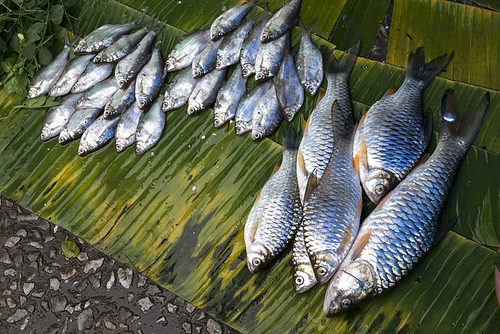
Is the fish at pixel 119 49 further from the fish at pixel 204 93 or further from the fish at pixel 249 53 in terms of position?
the fish at pixel 249 53

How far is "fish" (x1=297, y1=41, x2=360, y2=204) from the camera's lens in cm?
260

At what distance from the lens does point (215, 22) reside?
10.7 feet

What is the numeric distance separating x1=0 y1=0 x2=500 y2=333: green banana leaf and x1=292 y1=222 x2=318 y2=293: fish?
183 mm

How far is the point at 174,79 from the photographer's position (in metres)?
3.26

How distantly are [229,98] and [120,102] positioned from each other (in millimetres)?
1155

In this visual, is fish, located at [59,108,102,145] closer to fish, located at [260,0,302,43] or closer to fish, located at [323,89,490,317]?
fish, located at [260,0,302,43]

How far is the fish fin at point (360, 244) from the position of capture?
7.61ft

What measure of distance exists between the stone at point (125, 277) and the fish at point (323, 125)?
6.49 ft

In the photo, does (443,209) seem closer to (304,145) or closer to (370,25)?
(304,145)

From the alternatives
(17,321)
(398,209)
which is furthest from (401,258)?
(17,321)

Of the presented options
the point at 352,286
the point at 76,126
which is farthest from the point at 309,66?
the point at 76,126

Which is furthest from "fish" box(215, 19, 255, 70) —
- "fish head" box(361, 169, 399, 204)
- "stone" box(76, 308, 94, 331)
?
"stone" box(76, 308, 94, 331)

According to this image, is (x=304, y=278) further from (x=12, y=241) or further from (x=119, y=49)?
(x=12, y=241)

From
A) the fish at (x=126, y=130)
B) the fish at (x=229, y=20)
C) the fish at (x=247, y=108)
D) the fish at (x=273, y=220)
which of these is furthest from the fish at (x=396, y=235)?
the fish at (x=126, y=130)
